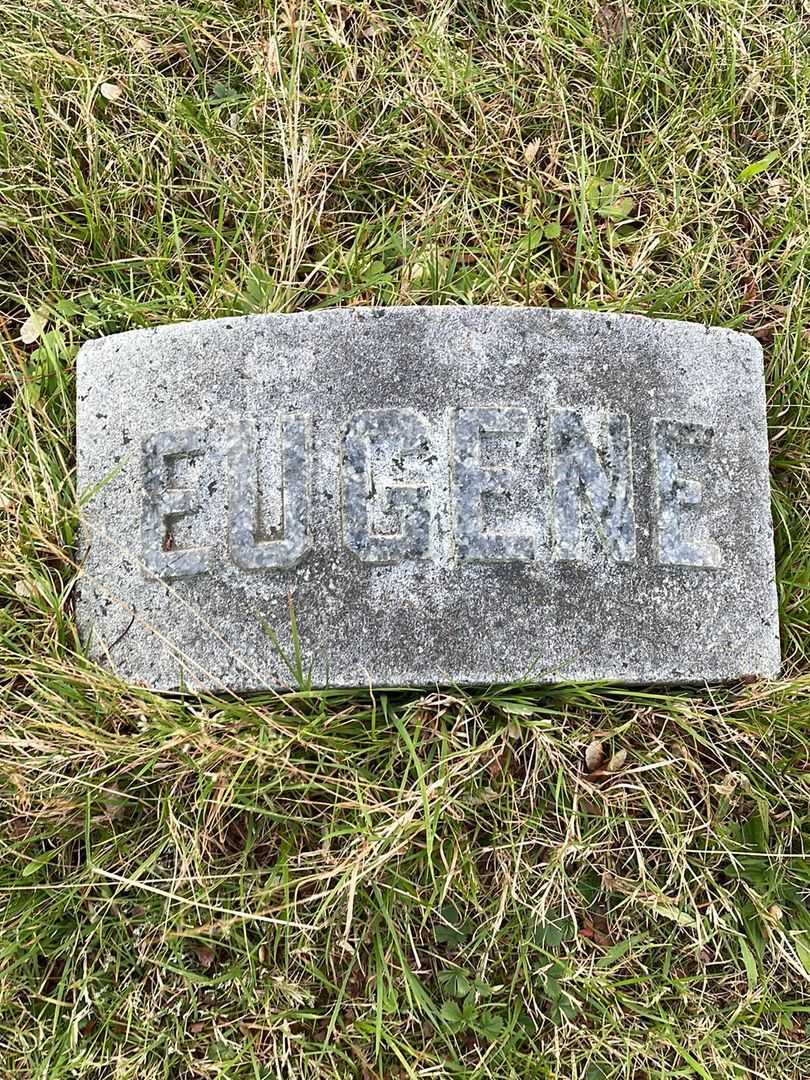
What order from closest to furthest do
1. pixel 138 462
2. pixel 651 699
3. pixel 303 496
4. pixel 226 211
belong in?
pixel 303 496
pixel 138 462
pixel 651 699
pixel 226 211

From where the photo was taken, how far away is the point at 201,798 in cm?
177

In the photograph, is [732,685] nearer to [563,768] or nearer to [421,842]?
[563,768]

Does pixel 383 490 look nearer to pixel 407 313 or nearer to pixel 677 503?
pixel 407 313

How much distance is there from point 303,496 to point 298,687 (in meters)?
0.34

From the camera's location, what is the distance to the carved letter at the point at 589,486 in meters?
1.65

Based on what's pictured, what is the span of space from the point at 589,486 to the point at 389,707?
0.56 m

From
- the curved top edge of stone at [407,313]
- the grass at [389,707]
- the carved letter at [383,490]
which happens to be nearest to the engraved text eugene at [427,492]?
Result: the carved letter at [383,490]

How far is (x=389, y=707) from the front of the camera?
69.7 inches

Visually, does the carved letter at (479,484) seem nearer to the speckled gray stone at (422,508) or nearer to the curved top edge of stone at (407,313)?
the speckled gray stone at (422,508)

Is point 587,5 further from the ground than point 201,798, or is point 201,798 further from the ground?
point 587,5

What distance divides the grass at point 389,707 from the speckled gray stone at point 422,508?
15 cm

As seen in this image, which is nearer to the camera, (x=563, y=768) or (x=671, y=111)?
(x=563, y=768)

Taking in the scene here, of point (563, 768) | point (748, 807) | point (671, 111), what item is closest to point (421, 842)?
point (563, 768)

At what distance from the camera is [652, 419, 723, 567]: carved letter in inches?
67.0
